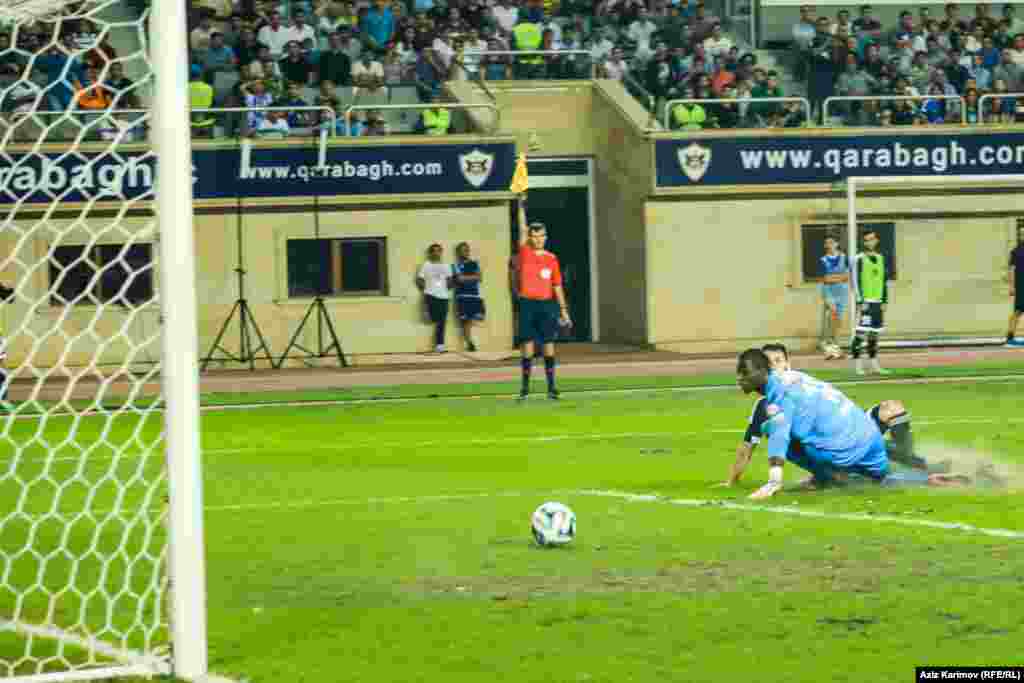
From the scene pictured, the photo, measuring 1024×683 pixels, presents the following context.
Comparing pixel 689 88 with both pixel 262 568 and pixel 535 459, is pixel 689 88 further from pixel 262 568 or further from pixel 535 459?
pixel 262 568

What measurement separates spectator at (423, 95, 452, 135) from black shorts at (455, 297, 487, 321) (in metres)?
3.10

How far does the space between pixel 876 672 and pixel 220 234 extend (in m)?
27.1

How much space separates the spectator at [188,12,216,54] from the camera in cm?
3362

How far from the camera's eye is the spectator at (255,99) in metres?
33.1

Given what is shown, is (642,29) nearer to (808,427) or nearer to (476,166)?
(476,166)

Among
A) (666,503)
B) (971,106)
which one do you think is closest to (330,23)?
(971,106)

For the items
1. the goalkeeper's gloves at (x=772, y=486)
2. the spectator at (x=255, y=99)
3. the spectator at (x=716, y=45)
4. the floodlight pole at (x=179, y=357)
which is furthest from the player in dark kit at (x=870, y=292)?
the floodlight pole at (x=179, y=357)

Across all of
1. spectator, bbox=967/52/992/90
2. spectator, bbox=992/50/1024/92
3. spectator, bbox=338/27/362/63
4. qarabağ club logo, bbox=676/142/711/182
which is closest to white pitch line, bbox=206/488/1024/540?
qarabağ club logo, bbox=676/142/711/182

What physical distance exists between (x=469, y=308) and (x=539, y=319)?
11854 millimetres

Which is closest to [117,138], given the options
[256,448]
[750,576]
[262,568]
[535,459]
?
[262,568]

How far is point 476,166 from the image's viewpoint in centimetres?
3438

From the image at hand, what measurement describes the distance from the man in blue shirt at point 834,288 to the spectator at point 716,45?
465cm

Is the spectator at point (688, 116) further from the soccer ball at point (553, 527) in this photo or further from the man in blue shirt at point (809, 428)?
the soccer ball at point (553, 527)

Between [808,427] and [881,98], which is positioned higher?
[881,98]
